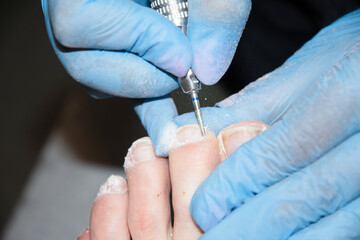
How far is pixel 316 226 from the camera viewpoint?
72 cm

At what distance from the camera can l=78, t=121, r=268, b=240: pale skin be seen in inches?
32.9

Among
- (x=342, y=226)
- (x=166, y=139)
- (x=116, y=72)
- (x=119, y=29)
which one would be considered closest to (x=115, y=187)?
(x=166, y=139)

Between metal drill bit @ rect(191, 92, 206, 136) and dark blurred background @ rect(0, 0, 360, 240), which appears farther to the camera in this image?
dark blurred background @ rect(0, 0, 360, 240)

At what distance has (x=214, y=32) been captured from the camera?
820 mm

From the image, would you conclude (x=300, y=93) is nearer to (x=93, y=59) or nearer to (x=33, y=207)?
(x=93, y=59)

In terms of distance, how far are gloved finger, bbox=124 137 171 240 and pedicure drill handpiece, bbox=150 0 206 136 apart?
0.58 feet

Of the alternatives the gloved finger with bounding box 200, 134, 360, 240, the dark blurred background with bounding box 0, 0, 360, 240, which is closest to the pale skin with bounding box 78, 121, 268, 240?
the gloved finger with bounding box 200, 134, 360, 240

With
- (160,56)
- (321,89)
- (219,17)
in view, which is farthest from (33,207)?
(321,89)

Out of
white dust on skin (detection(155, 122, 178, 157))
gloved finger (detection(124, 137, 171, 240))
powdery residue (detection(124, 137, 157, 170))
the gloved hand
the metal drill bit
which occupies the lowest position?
gloved finger (detection(124, 137, 171, 240))

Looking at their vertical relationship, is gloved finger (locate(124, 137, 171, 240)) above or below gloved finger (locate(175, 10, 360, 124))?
below

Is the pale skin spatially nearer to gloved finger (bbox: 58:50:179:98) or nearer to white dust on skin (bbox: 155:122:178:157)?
white dust on skin (bbox: 155:122:178:157)

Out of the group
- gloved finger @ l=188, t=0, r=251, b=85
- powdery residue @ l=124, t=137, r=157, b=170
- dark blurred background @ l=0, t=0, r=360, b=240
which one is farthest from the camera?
dark blurred background @ l=0, t=0, r=360, b=240

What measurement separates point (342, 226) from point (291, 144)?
188mm

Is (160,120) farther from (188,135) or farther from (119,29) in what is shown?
(119,29)
